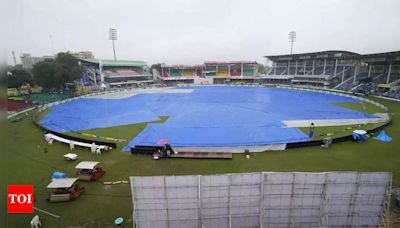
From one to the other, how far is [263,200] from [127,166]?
9.59 metres

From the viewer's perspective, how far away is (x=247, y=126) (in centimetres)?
2270

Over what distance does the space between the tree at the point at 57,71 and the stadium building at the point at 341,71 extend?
67925 mm

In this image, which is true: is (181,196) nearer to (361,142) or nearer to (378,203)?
(378,203)

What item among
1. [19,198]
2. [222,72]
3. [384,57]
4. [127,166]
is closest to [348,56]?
[384,57]

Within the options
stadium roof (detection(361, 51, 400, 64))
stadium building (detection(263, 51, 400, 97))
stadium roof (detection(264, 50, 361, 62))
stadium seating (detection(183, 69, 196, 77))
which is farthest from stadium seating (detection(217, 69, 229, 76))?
stadium roof (detection(361, 51, 400, 64))

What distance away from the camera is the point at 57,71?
49.3 metres

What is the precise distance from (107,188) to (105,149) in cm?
598

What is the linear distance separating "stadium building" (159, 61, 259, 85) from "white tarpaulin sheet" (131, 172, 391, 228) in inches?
3391

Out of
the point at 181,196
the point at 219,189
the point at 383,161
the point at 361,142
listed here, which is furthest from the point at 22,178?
the point at 361,142

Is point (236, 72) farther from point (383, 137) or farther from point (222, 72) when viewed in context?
point (383, 137)

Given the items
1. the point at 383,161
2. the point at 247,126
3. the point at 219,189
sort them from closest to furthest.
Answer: the point at 219,189 → the point at 383,161 → the point at 247,126

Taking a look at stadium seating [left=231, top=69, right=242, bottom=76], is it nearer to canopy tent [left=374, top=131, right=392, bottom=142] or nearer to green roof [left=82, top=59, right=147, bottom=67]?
green roof [left=82, top=59, right=147, bottom=67]

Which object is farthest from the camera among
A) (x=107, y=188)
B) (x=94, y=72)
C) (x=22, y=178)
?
(x=94, y=72)

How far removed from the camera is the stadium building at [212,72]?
93.1 meters
